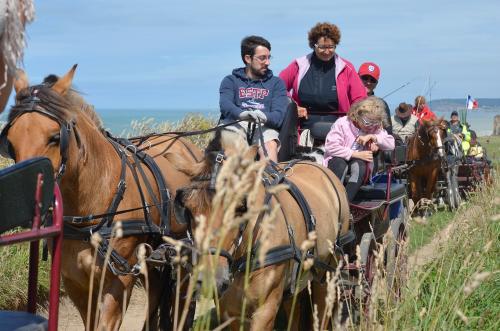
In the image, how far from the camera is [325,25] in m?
7.84

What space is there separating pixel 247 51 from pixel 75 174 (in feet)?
8.80

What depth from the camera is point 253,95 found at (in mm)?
7285

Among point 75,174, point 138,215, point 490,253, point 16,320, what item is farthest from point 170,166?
point 16,320

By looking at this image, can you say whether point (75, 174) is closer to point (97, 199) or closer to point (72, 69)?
point (97, 199)

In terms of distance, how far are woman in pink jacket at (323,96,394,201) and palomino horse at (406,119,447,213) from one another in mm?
8427

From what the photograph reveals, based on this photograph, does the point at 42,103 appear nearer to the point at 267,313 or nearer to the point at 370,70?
the point at 267,313

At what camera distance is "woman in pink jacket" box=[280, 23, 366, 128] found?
26.0ft

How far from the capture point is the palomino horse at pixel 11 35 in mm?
2254

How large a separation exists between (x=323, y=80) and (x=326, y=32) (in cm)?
48

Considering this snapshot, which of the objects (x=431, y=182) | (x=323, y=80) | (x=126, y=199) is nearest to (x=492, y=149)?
(x=431, y=182)

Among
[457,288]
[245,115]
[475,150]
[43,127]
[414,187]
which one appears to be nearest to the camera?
[43,127]

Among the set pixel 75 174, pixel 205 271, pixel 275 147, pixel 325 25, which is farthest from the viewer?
pixel 325 25

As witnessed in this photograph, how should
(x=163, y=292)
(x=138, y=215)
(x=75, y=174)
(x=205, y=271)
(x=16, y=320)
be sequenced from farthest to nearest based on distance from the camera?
(x=163, y=292), (x=138, y=215), (x=75, y=174), (x=16, y=320), (x=205, y=271)

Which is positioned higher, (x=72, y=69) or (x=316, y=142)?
(x=72, y=69)
